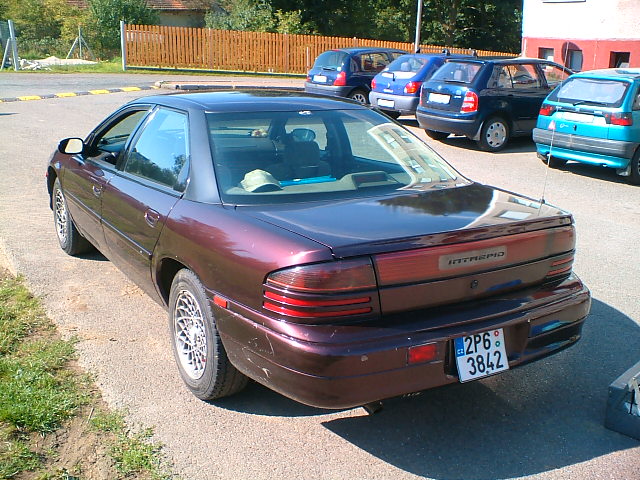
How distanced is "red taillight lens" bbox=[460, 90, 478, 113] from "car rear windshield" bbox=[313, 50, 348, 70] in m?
5.21

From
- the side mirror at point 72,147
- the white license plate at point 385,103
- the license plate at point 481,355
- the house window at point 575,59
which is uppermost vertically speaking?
the house window at point 575,59

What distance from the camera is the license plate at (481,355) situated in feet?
10.7

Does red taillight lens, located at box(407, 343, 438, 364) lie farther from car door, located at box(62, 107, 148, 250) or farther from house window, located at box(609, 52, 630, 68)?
house window, located at box(609, 52, 630, 68)

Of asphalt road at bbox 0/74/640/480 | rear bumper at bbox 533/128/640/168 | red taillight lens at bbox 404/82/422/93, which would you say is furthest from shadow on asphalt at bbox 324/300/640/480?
red taillight lens at bbox 404/82/422/93

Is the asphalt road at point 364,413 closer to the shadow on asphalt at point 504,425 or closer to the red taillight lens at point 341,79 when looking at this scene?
the shadow on asphalt at point 504,425

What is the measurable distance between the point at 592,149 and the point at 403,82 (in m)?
5.54

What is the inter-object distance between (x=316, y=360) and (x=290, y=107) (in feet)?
6.50

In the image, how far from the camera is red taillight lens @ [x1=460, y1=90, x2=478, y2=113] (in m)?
12.5

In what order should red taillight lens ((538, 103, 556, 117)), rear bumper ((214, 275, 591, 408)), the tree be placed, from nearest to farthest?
rear bumper ((214, 275, 591, 408))
red taillight lens ((538, 103, 556, 117))
the tree

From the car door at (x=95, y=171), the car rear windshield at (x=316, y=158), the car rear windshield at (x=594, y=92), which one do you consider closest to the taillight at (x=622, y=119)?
the car rear windshield at (x=594, y=92)

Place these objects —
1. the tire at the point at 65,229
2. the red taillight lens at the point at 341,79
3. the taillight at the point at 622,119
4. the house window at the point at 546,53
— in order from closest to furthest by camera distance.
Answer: the tire at the point at 65,229
the taillight at the point at 622,119
the red taillight lens at the point at 341,79
the house window at the point at 546,53

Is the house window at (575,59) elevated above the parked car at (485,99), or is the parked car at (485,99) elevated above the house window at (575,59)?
the house window at (575,59)

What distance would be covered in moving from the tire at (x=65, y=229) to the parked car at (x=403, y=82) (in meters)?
9.79

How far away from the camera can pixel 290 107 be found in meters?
4.46
